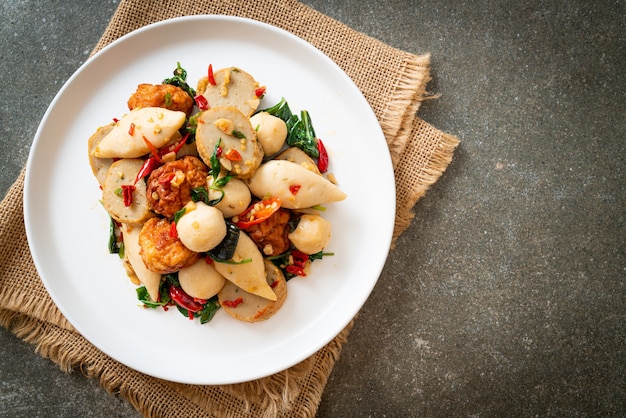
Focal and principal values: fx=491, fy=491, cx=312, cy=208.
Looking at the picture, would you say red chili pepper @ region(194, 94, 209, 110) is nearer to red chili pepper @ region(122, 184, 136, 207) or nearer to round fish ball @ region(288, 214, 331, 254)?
red chili pepper @ region(122, 184, 136, 207)

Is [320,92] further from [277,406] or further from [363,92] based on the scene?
[277,406]

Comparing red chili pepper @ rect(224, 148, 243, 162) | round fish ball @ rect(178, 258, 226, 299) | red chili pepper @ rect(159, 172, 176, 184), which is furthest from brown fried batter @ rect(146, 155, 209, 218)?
round fish ball @ rect(178, 258, 226, 299)

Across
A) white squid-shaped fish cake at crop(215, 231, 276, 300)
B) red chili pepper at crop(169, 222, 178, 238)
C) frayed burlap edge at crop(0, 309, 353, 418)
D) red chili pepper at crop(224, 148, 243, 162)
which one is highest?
red chili pepper at crop(224, 148, 243, 162)

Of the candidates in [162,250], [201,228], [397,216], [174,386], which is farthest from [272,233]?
[174,386]

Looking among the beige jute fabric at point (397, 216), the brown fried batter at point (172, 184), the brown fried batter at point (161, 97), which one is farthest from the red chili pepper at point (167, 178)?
the beige jute fabric at point (397, 216)

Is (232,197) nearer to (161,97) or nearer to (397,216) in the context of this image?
(161,97)
